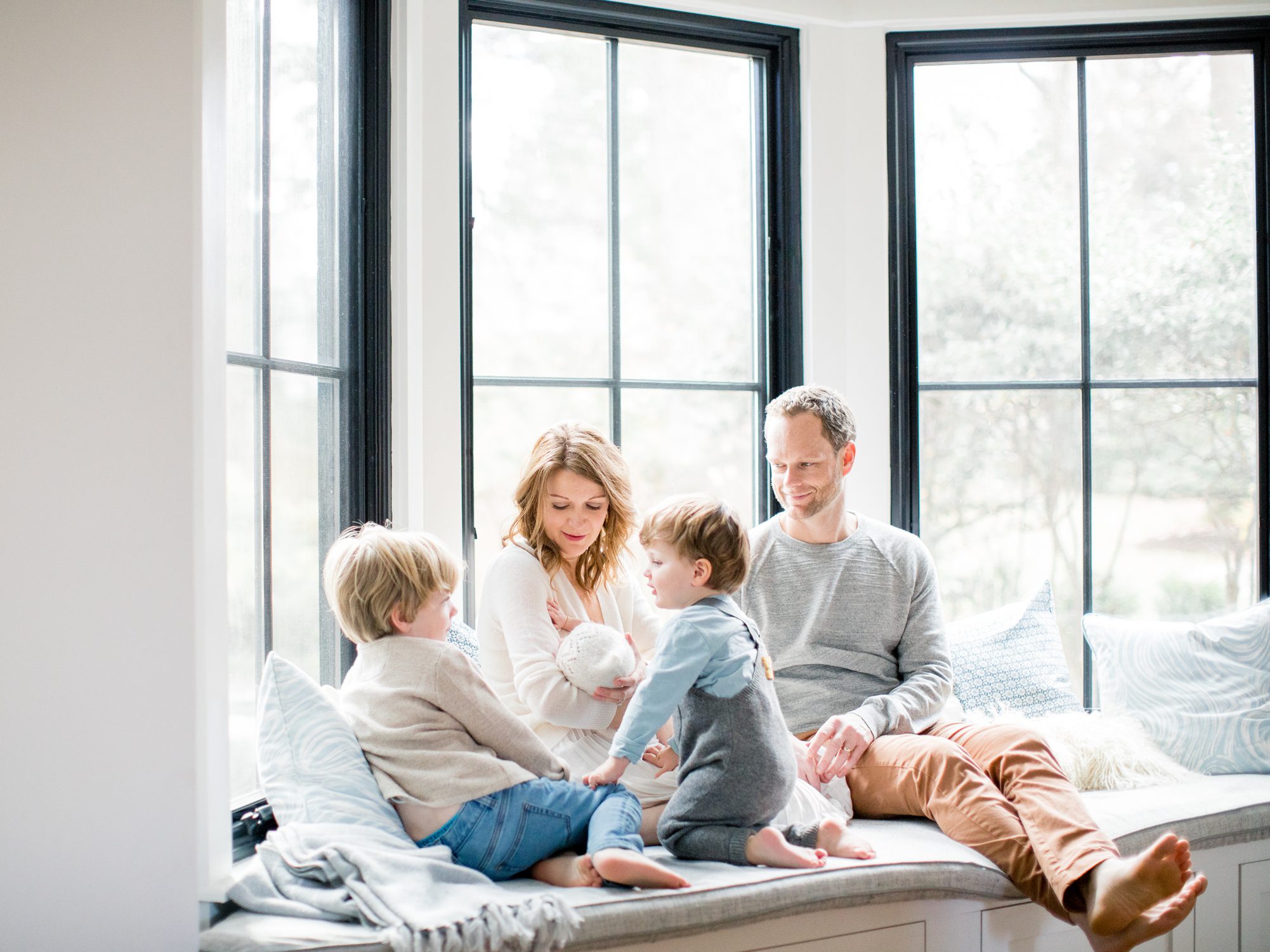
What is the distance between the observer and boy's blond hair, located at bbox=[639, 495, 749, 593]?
176 centimetres

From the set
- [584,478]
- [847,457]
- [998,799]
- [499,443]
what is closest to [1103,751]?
[998,799]

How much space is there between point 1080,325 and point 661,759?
69.4 inches

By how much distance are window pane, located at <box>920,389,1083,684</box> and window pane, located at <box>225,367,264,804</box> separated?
1778 millimetres

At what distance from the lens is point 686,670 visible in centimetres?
168

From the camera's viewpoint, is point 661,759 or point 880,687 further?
point 880,687

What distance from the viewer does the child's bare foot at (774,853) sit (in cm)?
168

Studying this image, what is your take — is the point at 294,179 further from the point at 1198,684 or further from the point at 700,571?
the point at 1198,684

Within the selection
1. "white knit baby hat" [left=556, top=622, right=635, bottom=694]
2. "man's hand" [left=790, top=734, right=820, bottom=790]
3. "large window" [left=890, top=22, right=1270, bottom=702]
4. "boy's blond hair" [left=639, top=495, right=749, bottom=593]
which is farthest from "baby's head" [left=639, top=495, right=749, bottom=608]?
"large window" [left=890, top=22, right=1270, bottom=702]

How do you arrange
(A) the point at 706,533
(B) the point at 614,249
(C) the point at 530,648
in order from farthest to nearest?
(B) the point at 614,249, (C) the point at 530,648, (A) the point at 706,533

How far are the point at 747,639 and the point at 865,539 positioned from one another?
631 mm

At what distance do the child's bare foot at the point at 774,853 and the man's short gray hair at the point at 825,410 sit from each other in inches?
35.0

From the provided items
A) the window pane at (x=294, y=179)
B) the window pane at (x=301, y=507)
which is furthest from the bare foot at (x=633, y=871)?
the window pane at (x=294, y=179)

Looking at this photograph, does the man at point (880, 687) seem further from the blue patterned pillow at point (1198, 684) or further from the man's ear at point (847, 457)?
the blue patterned pillow at point (1198, 684)

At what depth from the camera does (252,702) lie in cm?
184
